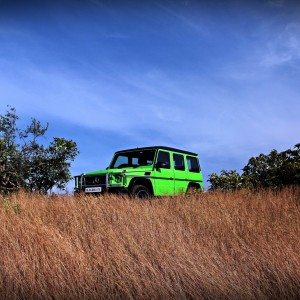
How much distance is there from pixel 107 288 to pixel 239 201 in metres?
7.17

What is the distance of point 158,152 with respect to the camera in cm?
1570

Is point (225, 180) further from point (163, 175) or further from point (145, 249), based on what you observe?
point (145, 249)

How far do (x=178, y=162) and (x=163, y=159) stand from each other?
104 centimetres

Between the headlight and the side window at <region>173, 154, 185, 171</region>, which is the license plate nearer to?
the headlight

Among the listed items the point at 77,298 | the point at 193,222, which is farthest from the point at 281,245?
the point at 77,298

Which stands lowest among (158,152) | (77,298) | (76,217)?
(77,298)

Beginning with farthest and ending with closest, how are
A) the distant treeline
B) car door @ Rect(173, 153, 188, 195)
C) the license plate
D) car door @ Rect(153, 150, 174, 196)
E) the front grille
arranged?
the distant treeline, car door @ Rect(173, 153, 188, 195), car door @ Rect(153, 150, 174, 196), the front grille, the license plate

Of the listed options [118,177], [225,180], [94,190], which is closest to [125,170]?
[118,177]

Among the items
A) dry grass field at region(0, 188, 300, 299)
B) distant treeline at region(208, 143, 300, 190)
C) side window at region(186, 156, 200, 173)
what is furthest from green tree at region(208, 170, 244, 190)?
dry grass field at region(0, 188, 300, 299)

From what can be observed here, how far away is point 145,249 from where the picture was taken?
980 cm

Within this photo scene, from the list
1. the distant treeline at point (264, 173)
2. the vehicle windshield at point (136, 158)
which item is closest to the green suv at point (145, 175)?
the vehicle windshield at point (136, 158)

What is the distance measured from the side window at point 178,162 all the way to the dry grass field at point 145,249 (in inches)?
120

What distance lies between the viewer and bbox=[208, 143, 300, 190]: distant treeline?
26922 mm

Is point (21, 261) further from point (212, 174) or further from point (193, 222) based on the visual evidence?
point (212, 174)
